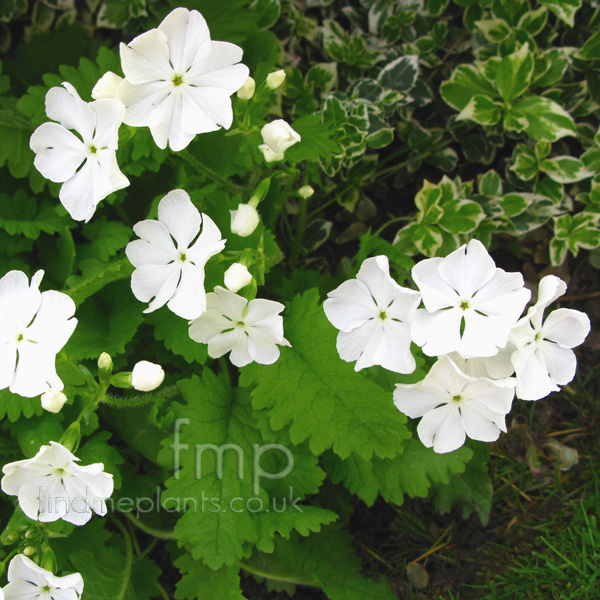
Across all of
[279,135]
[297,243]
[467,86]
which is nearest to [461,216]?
[467,86]

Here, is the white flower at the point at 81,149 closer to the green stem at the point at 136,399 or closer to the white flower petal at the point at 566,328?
the green stem at the point at 136,399

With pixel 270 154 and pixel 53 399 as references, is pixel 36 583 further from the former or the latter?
pixel 270 154

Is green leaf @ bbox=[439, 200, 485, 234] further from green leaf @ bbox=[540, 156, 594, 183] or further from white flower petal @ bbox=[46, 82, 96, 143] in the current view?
white flower petal @ bbox=[46, 82, 96, 143]

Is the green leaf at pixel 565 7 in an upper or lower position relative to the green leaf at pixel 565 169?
upper

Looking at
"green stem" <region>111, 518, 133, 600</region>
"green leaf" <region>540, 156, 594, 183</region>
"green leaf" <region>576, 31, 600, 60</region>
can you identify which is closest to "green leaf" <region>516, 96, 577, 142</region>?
"green leaf" <region>540, 156, 594, 183</region>

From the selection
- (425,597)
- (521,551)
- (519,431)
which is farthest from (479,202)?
(425,597)

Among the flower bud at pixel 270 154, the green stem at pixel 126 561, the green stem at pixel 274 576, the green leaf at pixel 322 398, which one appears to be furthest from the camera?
the green stem at pixel 274 576

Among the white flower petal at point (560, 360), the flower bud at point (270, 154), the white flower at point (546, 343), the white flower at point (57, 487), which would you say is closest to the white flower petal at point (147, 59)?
the flower bud at point (270, 154)

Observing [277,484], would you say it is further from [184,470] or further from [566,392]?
[566,392]
